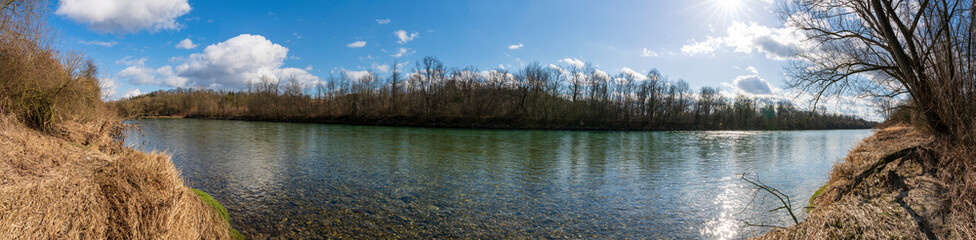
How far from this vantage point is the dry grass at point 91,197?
3941 millimetres

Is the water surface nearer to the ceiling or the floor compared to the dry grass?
nearer to the floor

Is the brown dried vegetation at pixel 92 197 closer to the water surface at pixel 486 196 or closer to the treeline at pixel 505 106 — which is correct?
the water surface at pixel 486 196

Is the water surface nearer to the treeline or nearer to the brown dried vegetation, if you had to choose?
the brown dried vegetation

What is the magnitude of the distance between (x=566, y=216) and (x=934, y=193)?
5471mm

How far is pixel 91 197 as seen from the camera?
14.5ft

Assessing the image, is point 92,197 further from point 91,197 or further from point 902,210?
point 902,210

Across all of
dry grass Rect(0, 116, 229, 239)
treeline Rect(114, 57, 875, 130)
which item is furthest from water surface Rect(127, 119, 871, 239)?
treeline Rect(114, 57, 875, 130)

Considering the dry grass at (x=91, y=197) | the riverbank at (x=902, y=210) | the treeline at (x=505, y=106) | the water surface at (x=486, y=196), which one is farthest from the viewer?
the treeline at (x=505, y=106)

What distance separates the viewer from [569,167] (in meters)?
15.7

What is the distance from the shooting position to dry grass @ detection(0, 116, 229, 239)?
394 centimetres

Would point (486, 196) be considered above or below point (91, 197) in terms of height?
below

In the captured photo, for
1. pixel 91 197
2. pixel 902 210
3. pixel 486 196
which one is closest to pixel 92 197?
pixel 91 197

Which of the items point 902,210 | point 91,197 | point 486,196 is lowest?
point 486,196

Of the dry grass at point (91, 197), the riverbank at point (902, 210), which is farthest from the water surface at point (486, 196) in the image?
the dry grass at point (91, 197)
